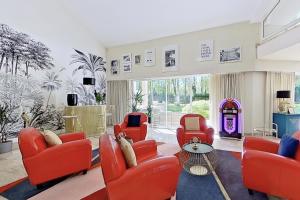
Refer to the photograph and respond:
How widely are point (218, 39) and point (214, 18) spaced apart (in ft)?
2.21

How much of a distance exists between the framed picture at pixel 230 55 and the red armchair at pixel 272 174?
4.09 m

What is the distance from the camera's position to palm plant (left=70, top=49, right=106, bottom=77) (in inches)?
277

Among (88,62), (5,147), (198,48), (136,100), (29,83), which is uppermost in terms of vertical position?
(198,48)

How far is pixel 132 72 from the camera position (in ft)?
26.2

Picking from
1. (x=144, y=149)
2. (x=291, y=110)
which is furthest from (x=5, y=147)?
(x=291, y=110)

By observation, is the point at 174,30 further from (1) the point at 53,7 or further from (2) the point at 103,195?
(2) the point at 103,195

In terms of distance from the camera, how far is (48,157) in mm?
2891

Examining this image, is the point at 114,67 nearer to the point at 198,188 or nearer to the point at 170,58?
the point at 170,58

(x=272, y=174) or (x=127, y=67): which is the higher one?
(x=127, y=67)

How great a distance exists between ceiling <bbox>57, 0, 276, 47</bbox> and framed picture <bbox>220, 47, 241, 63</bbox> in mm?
842

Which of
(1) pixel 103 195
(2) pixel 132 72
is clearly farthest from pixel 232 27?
(1) pixel 103 195

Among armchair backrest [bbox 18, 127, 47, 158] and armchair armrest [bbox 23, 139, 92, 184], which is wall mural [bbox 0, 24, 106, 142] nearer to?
armchair backrest [bbox 18, 127, 47, 158]

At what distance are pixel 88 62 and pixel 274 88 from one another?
6.53 metres

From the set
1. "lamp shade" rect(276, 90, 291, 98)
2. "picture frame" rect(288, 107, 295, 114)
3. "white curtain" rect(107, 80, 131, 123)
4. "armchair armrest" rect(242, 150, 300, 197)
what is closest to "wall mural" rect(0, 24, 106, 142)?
"white curtain" rect(107, 80, 131, 123)
